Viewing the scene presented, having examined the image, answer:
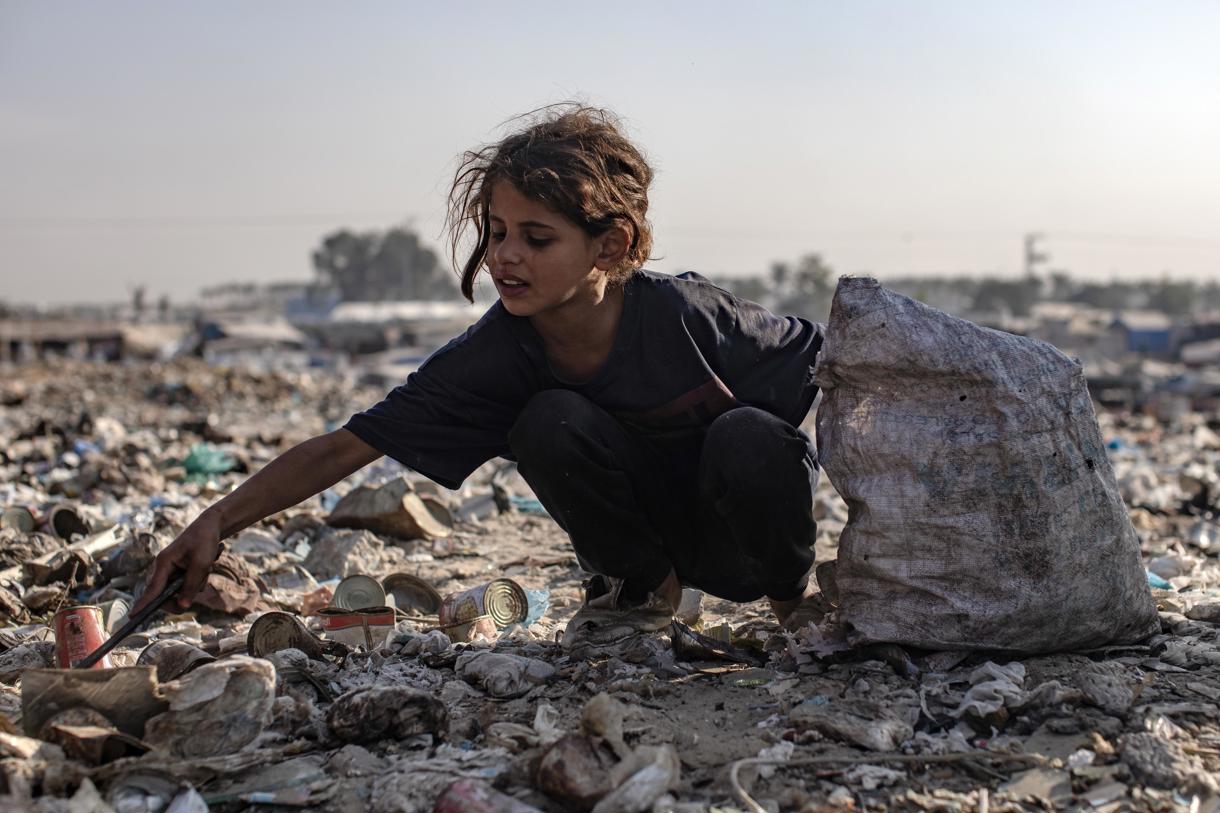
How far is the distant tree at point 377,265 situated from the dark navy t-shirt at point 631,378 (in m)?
84.1

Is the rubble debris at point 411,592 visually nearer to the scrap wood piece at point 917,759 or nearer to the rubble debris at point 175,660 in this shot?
the rubble debris at point 175,660

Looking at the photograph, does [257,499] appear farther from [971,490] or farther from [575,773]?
A: [971,490]

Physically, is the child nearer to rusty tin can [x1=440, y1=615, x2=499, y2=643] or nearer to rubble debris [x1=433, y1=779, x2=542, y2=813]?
rusty tin can [x1=440, y1=615, x2=499, y2=643]

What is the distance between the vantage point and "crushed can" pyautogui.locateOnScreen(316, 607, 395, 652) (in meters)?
2.65

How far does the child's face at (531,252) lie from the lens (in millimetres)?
2330

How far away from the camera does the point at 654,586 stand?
8.63 feet

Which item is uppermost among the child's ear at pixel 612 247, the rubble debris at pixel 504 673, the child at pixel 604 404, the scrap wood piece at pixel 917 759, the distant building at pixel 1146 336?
the child's ear at pixel 612 247

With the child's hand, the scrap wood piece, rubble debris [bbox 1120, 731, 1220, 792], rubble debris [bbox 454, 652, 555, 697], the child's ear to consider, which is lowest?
rubble debris [bbox 454, 652, 555, 697]

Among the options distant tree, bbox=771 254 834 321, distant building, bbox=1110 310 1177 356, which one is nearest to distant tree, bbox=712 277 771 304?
distant tree, bbox=771 254 834 321

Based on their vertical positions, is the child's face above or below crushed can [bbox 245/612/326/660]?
above

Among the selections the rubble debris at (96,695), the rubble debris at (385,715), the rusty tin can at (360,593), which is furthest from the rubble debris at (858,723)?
the rusty tin can at (360,593)

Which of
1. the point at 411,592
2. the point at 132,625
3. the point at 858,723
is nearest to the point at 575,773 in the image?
the point at 858,723

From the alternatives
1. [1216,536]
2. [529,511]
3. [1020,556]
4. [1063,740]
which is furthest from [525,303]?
[1216,536]

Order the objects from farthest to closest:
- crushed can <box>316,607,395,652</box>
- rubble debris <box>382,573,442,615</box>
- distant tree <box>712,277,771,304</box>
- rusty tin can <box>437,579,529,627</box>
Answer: distant tree <box>712,277,771,304</box> → rubble debris <box>382,573,442,615</box> → rusty tin can <box>437,579,529,627</box> → crushed can <box>316,607,395,652</box>
